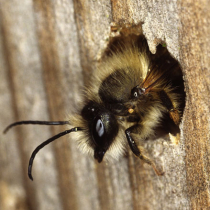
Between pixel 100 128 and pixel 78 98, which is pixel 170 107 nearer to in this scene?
pixel 100 128

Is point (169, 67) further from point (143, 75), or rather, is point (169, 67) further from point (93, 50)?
→ point (93, 50)

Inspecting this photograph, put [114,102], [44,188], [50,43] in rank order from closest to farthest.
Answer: [114,102], [50,43], [44,188]

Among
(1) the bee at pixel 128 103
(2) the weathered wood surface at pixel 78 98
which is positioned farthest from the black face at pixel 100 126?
(2) the weathered wood surface at pixel 78 98

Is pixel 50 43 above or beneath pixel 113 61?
above

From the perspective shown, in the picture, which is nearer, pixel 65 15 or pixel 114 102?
pixel 114 102

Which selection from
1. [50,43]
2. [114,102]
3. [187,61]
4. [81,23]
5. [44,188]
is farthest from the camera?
[44,188]

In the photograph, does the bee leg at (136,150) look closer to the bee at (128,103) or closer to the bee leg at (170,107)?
the bee at (128,103)

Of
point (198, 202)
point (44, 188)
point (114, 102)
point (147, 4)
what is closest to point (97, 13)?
point (147, 4)
